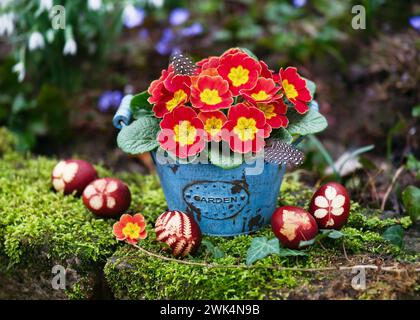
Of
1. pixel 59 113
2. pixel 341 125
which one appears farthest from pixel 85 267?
pixel 341 125

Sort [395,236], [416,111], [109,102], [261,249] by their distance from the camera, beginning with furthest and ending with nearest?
[109,102], [416,111], [395,236], [261,249]

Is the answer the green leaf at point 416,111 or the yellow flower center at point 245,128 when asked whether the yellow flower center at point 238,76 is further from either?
the green leaf at point 416,111

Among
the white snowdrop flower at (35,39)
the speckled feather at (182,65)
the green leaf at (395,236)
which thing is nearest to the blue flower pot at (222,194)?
the speckled feather at (182,65)

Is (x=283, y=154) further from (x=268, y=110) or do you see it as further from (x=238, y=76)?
(x=238, y=76)

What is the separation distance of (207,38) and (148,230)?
2075 millimetres

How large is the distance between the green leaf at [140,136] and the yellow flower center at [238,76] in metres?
0.32

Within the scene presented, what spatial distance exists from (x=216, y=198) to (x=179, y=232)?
19 centimetres

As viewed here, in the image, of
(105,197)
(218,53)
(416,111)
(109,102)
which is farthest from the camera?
(218,53)

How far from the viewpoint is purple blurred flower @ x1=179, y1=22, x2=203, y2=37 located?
147 inches

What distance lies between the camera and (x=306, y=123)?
6.56 ft

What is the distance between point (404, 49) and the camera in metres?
3.09

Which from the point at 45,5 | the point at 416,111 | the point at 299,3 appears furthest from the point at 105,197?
the point at 299,3

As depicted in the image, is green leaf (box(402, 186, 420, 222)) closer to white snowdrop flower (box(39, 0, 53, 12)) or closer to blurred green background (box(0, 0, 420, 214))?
blurred green background (box(0, 0, 420, 214))

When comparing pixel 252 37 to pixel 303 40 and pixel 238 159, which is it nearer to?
pixel 303 40
